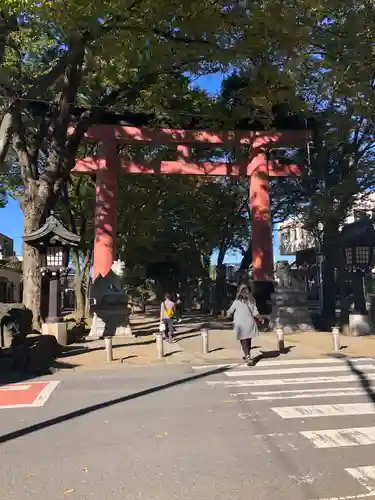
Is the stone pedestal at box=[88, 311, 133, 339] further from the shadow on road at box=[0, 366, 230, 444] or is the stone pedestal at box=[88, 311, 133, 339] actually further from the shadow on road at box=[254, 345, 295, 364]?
the shadow on road at box=[0, 366, 230, 444]

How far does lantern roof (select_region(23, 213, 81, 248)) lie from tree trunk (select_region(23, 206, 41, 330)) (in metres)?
0.47

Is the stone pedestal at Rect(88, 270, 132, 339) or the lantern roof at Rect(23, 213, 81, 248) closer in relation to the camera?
the lantern roof at Rect(23, 213, 81, 248)

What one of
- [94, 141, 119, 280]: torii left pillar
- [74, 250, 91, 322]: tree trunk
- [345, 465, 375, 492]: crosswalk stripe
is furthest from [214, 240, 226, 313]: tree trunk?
[345, 465, 375, 492]: crosswalk stripe

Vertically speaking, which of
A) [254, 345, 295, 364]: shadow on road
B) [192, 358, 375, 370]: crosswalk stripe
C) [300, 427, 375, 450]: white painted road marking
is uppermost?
[254, 345, 295, 364]: shadow on road

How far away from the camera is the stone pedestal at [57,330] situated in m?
14.6

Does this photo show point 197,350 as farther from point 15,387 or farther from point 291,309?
point 291,309

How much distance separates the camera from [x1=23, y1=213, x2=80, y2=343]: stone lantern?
14406 mm

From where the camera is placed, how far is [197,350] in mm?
14008

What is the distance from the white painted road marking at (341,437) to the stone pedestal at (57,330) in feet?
32.8

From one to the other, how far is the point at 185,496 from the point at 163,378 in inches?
228

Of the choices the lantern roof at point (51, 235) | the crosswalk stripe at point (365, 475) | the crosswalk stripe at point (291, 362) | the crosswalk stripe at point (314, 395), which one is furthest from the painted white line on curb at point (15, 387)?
the crosswalk stripe at point (365, 475)

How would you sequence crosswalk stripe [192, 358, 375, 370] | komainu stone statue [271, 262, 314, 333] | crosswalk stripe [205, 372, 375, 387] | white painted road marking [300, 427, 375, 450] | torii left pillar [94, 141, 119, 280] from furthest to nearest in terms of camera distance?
torii left pillar [94, 141, 119, 280] < komainu stone statue [271, 262, 314, 333] < crosswalk stripe [192, 358, 375, 370] < crosswalk stripe [205, 372, 375, 387] < white painted road marking [300, 427, 375, 450]

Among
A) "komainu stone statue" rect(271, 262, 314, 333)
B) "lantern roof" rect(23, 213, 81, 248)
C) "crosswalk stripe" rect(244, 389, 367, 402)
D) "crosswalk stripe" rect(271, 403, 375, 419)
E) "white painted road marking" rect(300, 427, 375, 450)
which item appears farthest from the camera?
"komainu stone statue" rect(271, 262, 314, 333)

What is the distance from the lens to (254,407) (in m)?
7.29
